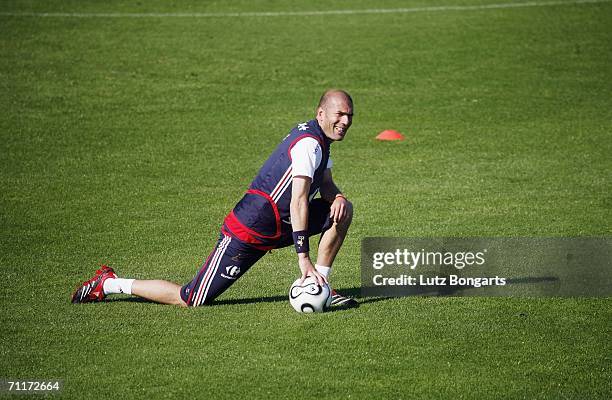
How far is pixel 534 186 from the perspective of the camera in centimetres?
1442

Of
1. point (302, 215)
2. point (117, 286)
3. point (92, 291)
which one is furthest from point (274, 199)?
point (92, 291)

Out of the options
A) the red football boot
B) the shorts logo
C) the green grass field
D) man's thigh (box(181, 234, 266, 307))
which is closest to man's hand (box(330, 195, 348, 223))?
man's thigh (box(181, 234, 266, 307))

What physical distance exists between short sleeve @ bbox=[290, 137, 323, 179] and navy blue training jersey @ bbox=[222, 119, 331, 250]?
2.9 inches

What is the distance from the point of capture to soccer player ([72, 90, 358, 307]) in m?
9.27

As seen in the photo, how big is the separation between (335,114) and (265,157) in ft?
23.0

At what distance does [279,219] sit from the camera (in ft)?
30.9

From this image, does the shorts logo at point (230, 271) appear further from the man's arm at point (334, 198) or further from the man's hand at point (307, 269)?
the man's arm at point (334, 198)

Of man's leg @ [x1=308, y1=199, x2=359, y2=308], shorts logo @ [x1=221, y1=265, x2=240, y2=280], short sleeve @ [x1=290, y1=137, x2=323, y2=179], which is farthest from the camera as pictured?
man's leg @ [x1=308, y1=199, x2=359, y2=308]

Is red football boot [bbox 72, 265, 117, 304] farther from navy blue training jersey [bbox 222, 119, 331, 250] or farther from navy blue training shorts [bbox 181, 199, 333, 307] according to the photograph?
navy blue training jersey [bbox 222, 119, 331, 250]

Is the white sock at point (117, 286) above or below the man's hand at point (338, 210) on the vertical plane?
below

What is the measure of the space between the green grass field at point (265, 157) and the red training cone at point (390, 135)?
0.22 metres

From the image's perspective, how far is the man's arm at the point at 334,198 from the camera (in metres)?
9.45

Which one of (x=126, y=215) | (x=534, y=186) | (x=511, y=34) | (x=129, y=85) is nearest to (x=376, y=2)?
(x=511, y=34)

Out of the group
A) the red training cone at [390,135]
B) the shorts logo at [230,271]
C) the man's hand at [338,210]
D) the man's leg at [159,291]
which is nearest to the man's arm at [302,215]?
the man's hand at [338,210]
